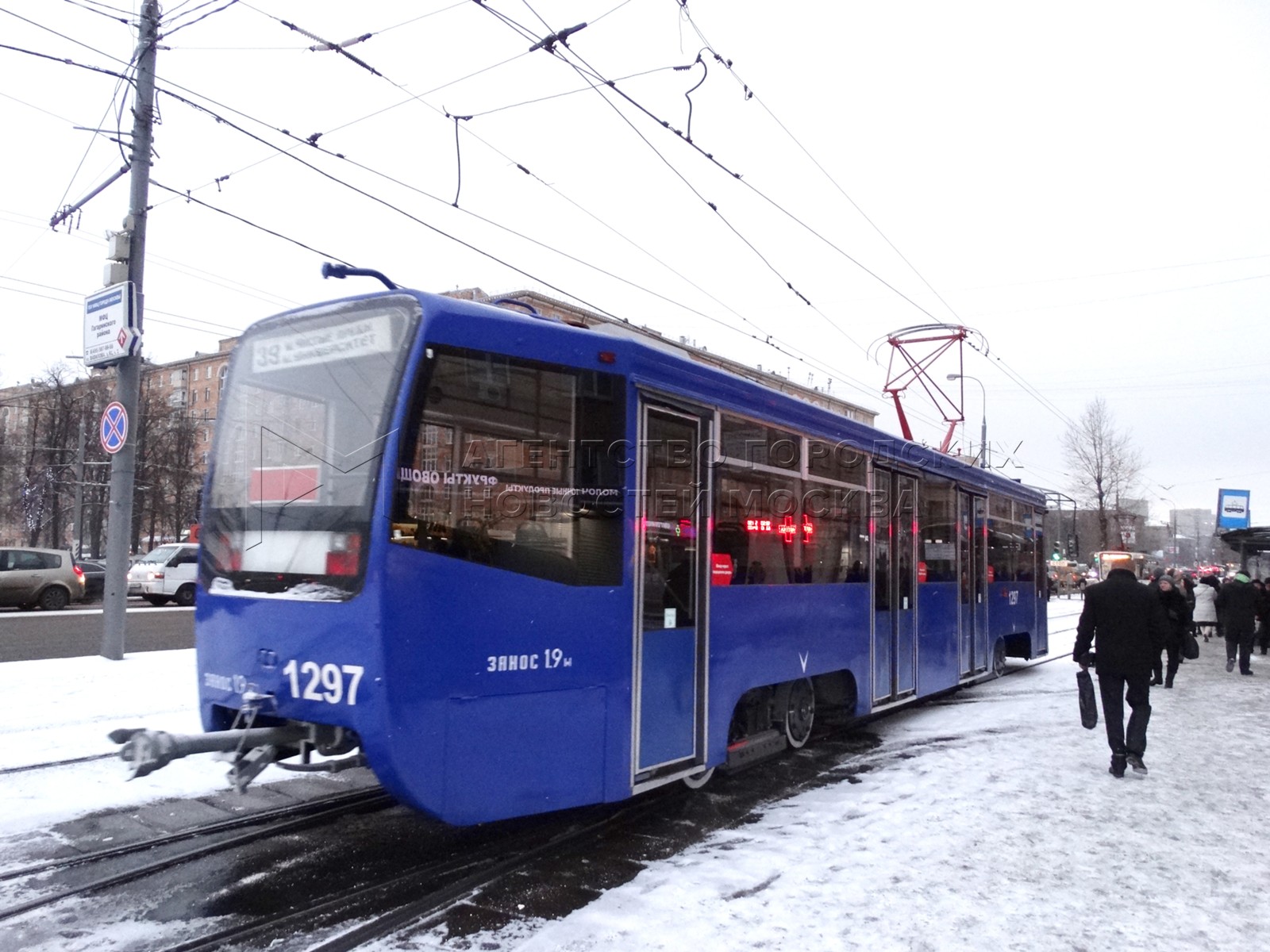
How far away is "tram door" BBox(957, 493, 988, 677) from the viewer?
12.0 metres

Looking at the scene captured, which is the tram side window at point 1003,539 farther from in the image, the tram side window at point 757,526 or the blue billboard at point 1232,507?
the blue billboard at point 1232,507

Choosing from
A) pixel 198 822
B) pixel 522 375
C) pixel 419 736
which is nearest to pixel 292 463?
pixel 522 375

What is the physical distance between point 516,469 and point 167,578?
83.4 feet

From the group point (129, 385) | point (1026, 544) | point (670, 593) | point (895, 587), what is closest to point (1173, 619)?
point (1026, 544)

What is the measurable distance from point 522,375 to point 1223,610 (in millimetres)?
14970

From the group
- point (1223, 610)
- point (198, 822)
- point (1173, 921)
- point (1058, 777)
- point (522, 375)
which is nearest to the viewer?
point (1173, 921)

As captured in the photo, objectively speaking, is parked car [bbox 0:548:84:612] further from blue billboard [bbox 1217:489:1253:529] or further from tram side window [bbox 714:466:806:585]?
blue billboard [bbox 1217:489:1253:529]

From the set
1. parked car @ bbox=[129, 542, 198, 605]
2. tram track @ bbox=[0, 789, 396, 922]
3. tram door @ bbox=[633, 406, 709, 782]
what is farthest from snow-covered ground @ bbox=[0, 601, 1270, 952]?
parked car @ bbox=[129, 542, 198, 605]

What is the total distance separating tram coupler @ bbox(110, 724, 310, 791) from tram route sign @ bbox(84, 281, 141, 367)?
8.97 meters

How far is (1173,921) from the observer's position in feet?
14.9

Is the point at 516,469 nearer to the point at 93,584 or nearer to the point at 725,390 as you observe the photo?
the point at 725,390

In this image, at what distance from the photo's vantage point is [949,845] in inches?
222

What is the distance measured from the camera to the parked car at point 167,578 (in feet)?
88.8

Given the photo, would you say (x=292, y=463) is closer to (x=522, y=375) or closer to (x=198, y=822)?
(x=522, y=375)
